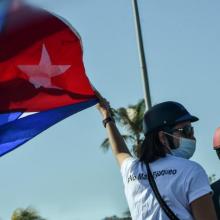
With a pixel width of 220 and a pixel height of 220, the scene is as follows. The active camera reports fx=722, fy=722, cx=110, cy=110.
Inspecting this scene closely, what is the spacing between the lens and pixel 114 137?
5.04 m

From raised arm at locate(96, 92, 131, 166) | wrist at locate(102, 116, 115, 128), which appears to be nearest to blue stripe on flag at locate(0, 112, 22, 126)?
raised arm at locate(96, 92, 131, 166)

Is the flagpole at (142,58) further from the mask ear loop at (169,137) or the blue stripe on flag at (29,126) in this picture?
the mask ear loop at (169,137)

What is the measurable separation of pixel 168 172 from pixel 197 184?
0.21m

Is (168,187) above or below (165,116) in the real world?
below

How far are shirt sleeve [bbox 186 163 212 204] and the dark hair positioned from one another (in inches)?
10.6

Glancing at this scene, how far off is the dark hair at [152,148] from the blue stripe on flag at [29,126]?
203 centimetres

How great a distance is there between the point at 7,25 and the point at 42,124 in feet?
3.11

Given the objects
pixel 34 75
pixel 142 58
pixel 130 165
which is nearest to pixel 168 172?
pixel 130 165

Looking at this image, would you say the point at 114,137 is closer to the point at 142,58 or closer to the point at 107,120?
the point at 107,120

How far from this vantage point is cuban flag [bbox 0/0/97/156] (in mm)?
6352

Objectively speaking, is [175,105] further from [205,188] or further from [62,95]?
[62,95]

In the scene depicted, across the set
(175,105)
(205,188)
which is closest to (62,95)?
(175,105)

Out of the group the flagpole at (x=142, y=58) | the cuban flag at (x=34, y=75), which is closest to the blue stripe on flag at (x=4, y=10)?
the cuban flag at (x=34, y=75)

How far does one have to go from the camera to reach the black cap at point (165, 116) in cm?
430
